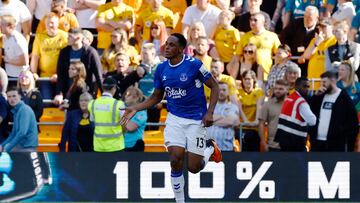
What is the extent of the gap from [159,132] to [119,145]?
59.6 inches

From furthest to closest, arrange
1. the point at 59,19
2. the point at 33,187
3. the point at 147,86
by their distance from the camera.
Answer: the point at 59,19, the point at 147,86, the point at 33,187

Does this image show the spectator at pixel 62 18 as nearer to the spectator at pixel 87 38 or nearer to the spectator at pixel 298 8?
the spectator at pixel 87 38

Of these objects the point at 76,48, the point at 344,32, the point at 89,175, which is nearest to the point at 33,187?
the point at 89,175

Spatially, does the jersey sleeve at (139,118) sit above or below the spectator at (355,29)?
below

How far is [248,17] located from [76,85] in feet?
11.0

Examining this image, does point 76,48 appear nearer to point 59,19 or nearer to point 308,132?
point 59,19

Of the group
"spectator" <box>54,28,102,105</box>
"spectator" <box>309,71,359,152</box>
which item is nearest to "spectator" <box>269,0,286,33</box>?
"spectator" <box>309,71,359,152</box>

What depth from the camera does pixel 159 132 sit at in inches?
677

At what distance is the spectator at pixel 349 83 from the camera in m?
16.1

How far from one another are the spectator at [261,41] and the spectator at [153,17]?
1.36 metres

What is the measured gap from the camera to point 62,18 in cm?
1795

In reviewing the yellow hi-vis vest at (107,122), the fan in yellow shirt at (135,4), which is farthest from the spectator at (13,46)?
the yellow hi-vis vest at (107,122)

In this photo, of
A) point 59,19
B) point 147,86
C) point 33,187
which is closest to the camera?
point 33,187

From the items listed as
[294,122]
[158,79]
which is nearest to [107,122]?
[294,122]
